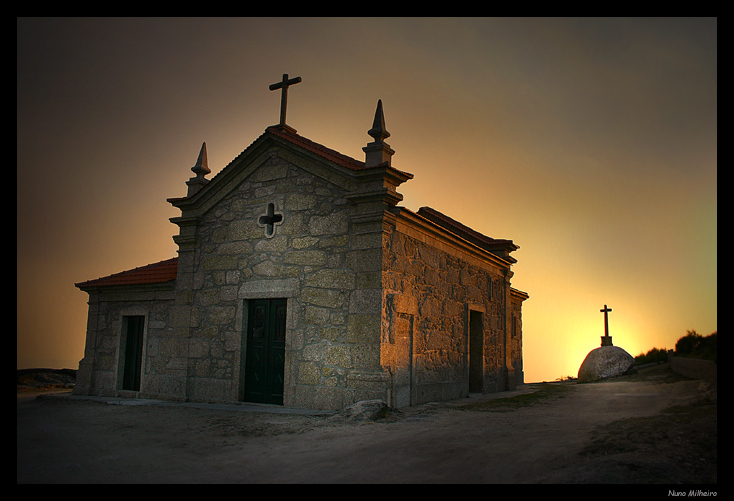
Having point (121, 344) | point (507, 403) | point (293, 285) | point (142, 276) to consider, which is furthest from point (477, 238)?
point (121, 344)

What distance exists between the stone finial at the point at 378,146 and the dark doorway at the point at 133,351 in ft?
22.1

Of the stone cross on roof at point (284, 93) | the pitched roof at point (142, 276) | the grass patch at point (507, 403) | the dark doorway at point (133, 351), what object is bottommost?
the grass patch at point (507, 403)

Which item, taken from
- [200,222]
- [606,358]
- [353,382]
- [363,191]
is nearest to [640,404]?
[353,382]

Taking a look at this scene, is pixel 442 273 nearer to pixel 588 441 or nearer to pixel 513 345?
pixel 588 441

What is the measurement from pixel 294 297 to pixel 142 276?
4.87 metres

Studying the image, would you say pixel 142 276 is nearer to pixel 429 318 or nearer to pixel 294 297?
pixel 294 297

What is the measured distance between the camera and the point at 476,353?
1367cm

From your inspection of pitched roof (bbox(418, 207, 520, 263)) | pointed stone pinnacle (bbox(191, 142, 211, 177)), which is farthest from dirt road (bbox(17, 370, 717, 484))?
pitched roof (bbox(418, 207, 520, 263))

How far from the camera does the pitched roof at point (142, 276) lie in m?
12.2

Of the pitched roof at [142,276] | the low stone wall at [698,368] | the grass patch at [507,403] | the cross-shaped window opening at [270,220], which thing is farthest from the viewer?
the pitched roof at [142,276]

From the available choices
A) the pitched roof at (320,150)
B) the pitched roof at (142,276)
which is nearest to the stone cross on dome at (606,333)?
the pitched roof at (320,150)

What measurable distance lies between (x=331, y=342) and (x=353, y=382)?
0.82m

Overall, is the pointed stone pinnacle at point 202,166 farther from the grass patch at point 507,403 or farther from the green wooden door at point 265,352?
the grass patch at point 507,403

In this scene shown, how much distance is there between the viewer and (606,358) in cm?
1770
